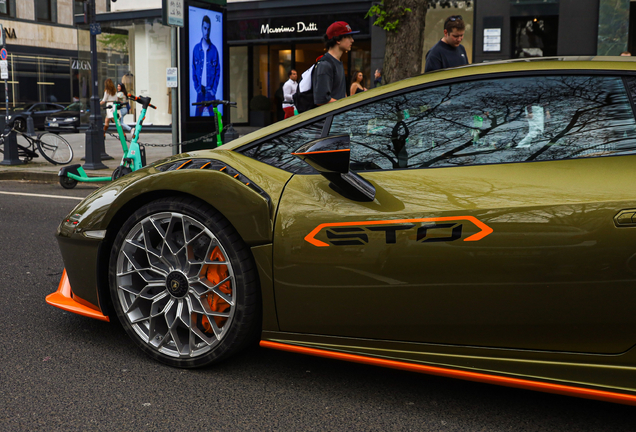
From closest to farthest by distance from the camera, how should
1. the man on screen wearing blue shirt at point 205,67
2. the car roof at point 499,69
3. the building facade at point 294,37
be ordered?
the car roof at point 499,69 → the man on screen wearing blue shirt at point 205,67 → the building facade at point 294,37

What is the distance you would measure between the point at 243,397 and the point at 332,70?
409cm

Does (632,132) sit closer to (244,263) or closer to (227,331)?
(244,263)

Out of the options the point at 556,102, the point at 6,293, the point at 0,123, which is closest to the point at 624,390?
the point at 556,102

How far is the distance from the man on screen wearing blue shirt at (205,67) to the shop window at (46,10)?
2882cm

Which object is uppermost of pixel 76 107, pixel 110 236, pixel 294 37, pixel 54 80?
pixel 294 37

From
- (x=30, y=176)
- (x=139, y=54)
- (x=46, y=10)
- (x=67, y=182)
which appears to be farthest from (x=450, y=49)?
(x=46, y=10)

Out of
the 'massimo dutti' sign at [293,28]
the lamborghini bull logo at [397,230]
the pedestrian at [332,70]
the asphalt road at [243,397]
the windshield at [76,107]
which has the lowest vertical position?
the asphalt road at [243,397]

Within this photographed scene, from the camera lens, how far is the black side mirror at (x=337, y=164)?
2365 millimetres

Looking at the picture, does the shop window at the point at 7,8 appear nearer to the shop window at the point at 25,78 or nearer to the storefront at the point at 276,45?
the shop window at the point at 25,78

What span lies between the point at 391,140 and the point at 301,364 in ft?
3.73

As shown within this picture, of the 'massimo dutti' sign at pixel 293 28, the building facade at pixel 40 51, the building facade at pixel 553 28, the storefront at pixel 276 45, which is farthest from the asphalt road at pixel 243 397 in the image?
the building facade at pixel 40 51

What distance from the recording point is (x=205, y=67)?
39.8 ft

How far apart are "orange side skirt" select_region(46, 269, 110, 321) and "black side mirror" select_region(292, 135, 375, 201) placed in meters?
1.37

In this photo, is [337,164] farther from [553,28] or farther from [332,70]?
[553,28]
